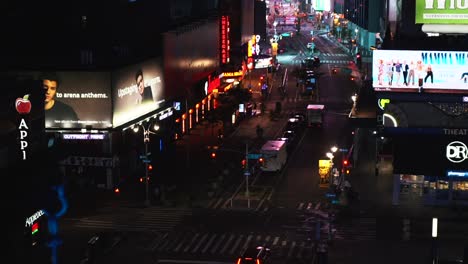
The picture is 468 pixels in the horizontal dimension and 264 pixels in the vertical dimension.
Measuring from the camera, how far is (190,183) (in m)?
87.4

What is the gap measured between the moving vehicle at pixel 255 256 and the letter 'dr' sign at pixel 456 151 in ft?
47.9

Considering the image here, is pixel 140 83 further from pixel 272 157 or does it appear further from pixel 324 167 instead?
pixel 324 167

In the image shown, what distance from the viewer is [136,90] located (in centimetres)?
9212

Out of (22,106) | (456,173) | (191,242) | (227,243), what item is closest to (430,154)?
(456,173)

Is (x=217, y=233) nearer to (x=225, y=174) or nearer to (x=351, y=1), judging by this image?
(x=225, y=174)

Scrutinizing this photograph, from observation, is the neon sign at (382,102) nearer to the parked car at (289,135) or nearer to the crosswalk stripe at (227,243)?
the crosswalk stripe at (227,243)

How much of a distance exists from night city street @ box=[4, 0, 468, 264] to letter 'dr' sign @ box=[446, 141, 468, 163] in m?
0.14

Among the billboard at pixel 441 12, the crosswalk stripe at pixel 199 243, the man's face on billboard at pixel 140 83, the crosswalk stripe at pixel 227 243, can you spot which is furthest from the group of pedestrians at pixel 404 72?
the man's face on billboard at pixel 140 83

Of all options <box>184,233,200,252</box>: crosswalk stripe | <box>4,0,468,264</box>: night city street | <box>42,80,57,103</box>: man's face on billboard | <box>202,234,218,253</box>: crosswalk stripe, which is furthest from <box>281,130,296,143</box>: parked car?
<box>202,234,218,253</box>: crosswalk stripe

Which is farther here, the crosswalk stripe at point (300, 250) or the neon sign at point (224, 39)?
the neon sign at point (224, 39)

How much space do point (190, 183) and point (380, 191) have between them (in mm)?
16688

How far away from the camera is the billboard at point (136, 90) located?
86.8m

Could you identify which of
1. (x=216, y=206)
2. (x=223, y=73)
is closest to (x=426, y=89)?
(x=216, y=206)

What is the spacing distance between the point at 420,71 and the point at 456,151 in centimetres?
825
